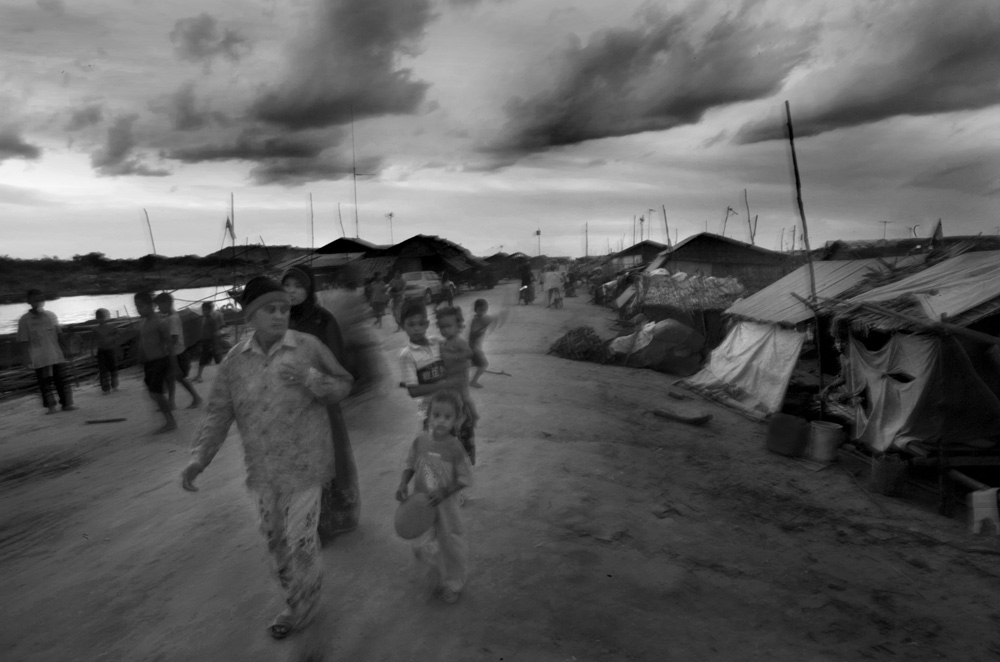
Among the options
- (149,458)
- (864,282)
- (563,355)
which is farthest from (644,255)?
(149,458)

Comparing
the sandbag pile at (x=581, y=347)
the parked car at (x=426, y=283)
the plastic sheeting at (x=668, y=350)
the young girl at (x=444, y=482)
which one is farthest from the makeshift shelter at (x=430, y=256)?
the young girl at (x=444, y=482)

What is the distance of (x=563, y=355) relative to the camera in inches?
605

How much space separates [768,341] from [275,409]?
10.3 meters

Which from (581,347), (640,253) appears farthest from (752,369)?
(640,253)

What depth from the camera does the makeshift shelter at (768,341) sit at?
10.5 metres

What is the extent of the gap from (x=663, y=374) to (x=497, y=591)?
11.6 meters

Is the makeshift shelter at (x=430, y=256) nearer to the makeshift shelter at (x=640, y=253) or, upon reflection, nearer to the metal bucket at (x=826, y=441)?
the makeshift shelter at (x=640, y=253)

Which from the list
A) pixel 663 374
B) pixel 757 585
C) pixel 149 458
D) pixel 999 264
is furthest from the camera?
pixel 663 374

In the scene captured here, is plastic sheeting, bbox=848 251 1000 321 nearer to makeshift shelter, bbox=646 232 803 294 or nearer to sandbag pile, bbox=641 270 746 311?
sandbag pile, bbox=641 270 746 311

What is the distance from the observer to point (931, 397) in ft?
22.9

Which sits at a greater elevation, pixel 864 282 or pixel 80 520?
pixel 864 282

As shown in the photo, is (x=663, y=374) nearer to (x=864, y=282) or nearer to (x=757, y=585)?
(x=864, y=282)

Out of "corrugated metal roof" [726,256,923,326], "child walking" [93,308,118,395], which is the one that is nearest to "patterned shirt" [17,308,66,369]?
"child walking" [93,308,118,395]

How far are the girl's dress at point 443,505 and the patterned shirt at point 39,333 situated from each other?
788 centimetres
